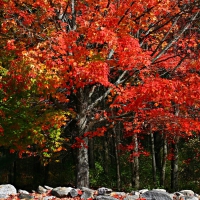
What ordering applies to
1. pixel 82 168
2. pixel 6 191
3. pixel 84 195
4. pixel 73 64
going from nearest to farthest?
1. pixel 84 195
2. pixel 6 191
3. pixel 73 64
4. pixel 82 168

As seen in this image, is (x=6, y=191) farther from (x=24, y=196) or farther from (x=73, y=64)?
(x=73, y=64)

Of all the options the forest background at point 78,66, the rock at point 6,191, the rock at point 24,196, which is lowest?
the rock at point 24,196

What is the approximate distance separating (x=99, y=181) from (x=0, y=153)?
8.59 m

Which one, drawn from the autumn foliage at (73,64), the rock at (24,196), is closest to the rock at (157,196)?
the rock at (24,196)

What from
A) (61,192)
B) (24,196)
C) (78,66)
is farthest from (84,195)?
(78,66)

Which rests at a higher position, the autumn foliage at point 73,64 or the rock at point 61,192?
the autumn foliage at point 73,64

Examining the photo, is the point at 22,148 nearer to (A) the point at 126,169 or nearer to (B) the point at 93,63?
(B) the point at 93,63

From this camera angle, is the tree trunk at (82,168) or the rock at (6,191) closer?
the rock at (6,191)

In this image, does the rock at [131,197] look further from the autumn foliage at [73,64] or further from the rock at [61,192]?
the autumn foliage at [73,64]

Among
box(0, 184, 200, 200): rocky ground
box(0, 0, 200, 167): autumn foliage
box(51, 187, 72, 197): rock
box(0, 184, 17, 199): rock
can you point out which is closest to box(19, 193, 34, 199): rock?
box(0, 184, 200, 200): rocky ground

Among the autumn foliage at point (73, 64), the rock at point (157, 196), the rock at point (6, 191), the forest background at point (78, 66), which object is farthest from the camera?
the forest background at point (78, 66)

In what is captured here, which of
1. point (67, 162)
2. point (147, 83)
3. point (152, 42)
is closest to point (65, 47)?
point (147, 83)

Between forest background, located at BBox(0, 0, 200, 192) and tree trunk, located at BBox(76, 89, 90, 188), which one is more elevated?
forest background, located at BBox(0, 0, 200, 192)

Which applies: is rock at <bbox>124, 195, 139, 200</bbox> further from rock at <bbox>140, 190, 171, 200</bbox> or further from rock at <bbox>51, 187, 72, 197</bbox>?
rock at <bbox>51, 187, 72, 197</bbox>
